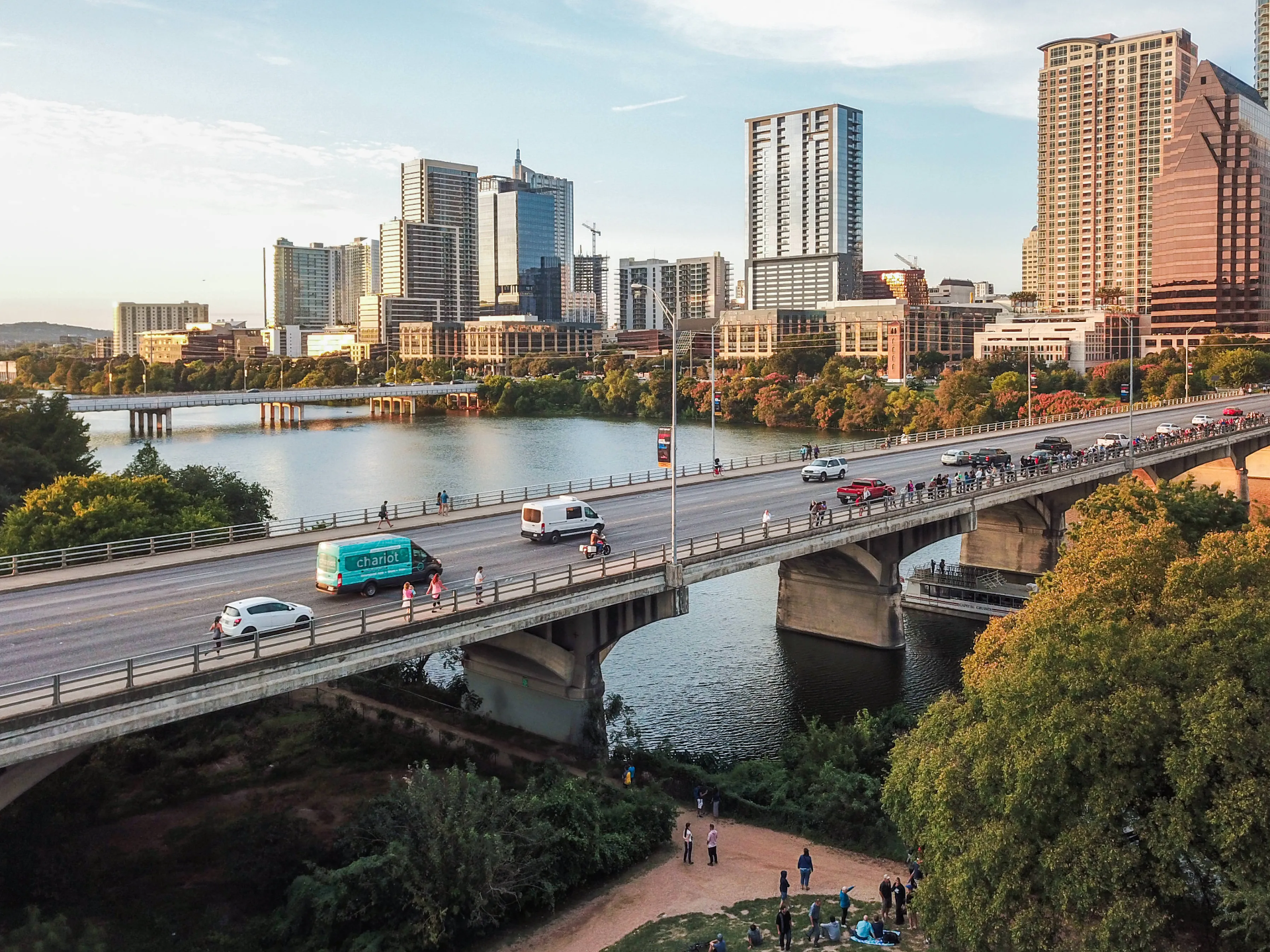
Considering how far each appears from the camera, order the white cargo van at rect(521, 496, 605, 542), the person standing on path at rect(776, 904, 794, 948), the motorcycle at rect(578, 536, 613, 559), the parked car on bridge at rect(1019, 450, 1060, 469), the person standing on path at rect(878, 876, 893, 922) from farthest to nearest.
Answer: the parked car on bridge at rect(1019, 450, 1060, 469)
the white cargo van at rect(521, 496, 605, 542)
the motorcycle at rect(578, 536, 613, 559)
the person standing on path at rect(878, 876, 893, 922)
the person standing on path at rect(776, 904, 794, 948)

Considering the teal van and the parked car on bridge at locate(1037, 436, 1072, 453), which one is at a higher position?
the parked car on bridge at locate(1037, 436, 1072, 453)

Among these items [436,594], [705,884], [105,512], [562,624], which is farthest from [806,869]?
[105,512]

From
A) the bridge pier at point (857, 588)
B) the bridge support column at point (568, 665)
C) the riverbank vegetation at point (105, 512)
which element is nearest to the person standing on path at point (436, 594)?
the bridge support column at point (568, 665)

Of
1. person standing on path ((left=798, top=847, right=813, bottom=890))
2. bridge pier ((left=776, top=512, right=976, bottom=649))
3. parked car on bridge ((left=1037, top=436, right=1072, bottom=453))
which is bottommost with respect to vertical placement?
Answer: person standing on path ((left=798, top=847, right=813, bottom=890))

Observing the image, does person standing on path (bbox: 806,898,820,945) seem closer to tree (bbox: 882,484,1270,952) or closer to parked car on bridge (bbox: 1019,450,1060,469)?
tree (bbox: 882,484,1270,952)

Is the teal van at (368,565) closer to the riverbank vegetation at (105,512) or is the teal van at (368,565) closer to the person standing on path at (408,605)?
the person standing on path at (408,605)

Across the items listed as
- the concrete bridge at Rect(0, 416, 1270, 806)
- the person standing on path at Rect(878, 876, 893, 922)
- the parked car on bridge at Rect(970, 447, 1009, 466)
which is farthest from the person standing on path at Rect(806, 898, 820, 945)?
the parked car on bridge at Rect(970, 447, 1009, 466)
